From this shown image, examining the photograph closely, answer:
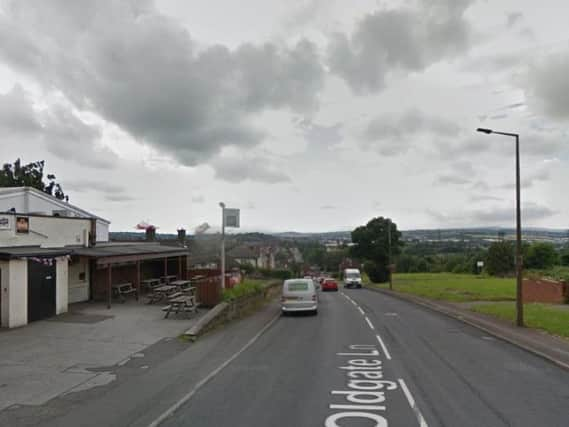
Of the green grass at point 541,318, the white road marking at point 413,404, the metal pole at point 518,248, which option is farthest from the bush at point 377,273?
the white road marking at point 413,404

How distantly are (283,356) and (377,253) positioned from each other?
2601 inches

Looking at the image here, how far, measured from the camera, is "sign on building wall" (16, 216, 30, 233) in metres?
18.0

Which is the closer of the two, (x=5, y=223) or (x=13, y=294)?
(x=13, y=294)

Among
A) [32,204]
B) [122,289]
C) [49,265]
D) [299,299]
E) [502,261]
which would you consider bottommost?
[502,261]

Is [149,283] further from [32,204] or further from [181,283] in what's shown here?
[32,204]

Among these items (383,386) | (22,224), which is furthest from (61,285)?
(383,386)

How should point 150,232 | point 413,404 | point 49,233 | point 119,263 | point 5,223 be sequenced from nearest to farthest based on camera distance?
point 413,404
point 5,223
point 49,233
point 119,263
point 150,232

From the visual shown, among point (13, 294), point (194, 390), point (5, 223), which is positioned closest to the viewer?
point (194, 390)

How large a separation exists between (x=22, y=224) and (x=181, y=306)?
21.2 feet

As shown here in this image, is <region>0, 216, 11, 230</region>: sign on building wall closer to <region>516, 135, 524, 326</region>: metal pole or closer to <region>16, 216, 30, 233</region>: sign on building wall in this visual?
<region>16, 216, 30, 233</region>: sign on building wall

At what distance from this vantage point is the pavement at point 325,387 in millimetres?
7312

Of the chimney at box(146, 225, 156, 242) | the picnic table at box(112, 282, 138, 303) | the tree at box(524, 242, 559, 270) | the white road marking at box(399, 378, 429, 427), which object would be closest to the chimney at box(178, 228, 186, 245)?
the chimney at box(146, 225, 156, 242)

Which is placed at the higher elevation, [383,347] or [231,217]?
[231,217]

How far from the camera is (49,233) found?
20.3 metres
